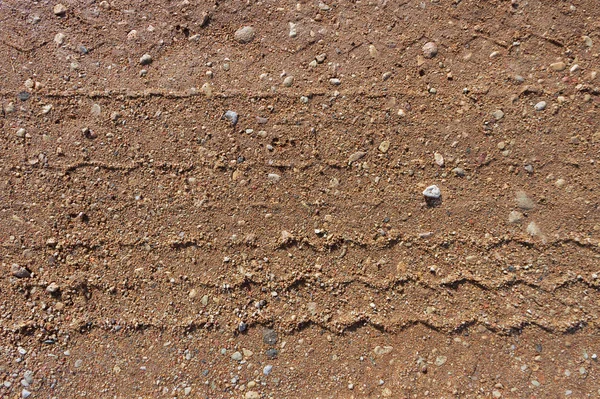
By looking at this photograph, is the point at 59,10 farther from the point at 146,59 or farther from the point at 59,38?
the point at 146,59

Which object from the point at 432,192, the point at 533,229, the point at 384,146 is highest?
the point at 384,146

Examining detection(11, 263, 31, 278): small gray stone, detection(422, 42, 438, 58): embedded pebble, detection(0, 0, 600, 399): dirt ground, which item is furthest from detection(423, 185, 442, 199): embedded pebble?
detection(11, 263, 31, 278): small gray stone

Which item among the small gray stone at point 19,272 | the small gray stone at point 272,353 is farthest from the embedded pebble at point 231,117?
the small gray stone at point 19,272

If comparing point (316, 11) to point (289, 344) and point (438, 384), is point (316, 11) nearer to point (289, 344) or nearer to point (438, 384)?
point (289, 344)

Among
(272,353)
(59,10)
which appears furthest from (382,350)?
(59,10)

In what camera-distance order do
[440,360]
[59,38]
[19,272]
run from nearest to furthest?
[440,360]
[19,272]
[59,38]

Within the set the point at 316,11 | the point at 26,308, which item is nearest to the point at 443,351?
the point at 316,11
